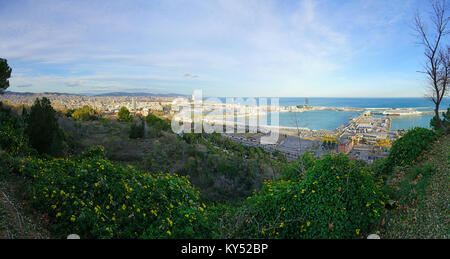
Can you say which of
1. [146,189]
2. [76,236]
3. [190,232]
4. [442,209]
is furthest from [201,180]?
[442,209]

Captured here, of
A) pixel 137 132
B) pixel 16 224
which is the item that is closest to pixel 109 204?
pixel 16 224

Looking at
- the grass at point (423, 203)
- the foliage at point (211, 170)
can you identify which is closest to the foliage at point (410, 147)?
the grass at point (423, 203)

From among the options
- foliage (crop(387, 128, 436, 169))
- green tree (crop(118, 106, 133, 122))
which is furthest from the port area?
green tree (crop(118, 106, 133, 122))

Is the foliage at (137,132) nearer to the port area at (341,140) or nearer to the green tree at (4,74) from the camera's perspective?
the green tree at (4,74)

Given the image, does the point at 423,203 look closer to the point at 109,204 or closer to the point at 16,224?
the point at 109,204

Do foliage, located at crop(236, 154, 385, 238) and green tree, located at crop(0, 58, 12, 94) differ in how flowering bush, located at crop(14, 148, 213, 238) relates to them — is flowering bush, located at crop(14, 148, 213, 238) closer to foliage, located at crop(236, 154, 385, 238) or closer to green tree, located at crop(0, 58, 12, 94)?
foliage, located at crop(236, 154, 385, 238)

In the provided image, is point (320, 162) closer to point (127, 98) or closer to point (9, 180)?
point (9, 180)
